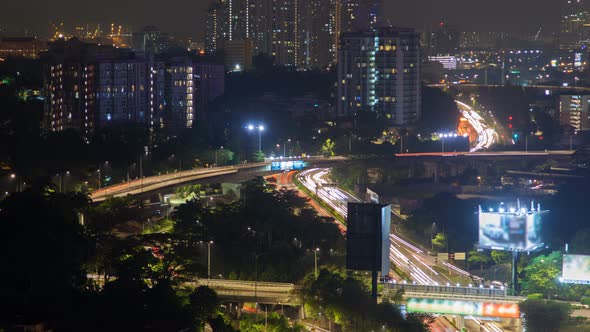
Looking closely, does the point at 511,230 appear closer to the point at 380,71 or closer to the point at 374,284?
the point at 374,284

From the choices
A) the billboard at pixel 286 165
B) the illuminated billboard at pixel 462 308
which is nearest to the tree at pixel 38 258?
the illuminated billboard at pixel 462 308

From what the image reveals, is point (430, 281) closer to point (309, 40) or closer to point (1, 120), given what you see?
point (1, 120)

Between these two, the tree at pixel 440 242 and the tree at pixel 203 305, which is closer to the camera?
the tree at pixel 203 305

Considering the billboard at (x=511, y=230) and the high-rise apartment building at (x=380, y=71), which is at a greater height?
the high-rise apartment building at (x=380, y=71)

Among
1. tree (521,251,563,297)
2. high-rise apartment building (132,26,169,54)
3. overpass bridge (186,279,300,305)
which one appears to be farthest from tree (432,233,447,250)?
high-rise apartment building (132,26,169,54)

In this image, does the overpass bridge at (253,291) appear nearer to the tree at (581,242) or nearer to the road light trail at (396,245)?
the road light trail at (396,245)

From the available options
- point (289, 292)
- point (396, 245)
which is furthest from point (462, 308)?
point (396, 245)
